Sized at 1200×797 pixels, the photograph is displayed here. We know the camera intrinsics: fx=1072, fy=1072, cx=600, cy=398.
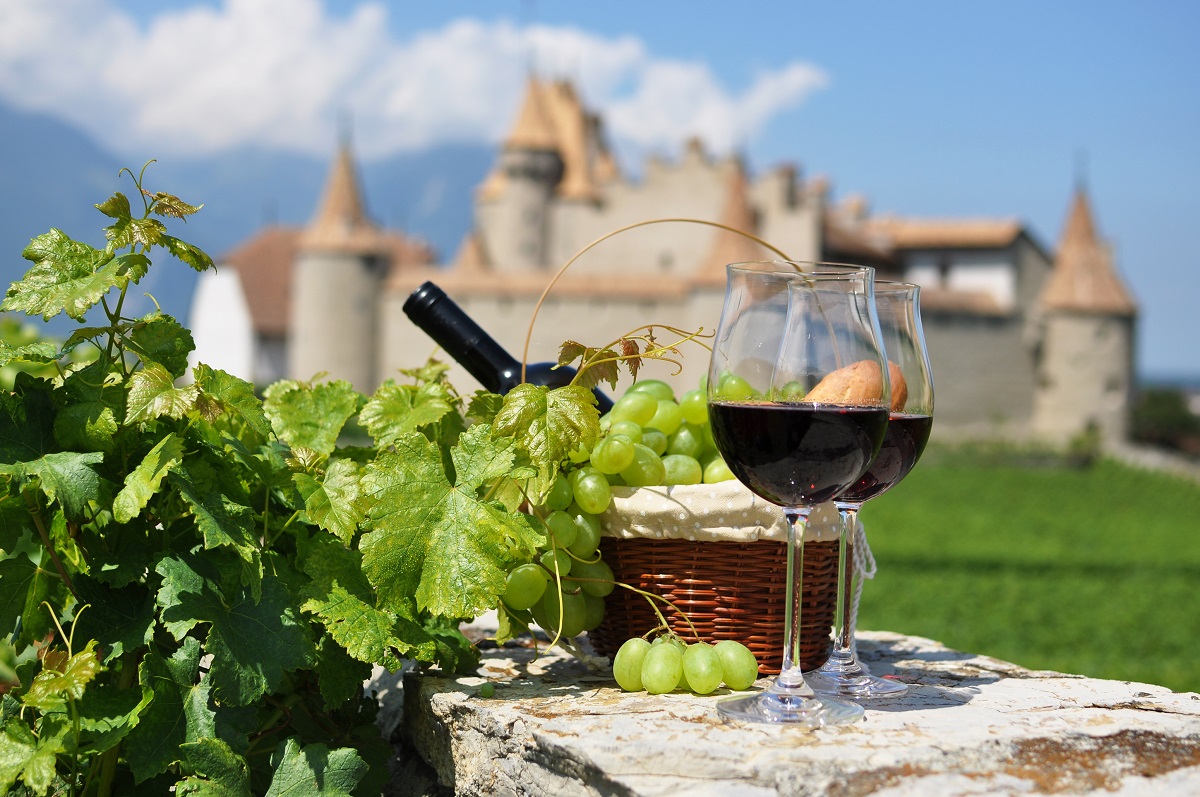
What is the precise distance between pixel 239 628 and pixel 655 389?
719 millimetres

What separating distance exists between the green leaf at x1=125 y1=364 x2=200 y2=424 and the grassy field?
770 centimetres

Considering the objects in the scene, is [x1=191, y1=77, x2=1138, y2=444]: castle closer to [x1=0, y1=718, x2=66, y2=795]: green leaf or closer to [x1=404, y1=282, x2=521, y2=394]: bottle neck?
[x1=404, y1=282, x2=521, y2=394]: bottle neck

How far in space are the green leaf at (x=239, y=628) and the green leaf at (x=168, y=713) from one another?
0.15 feet

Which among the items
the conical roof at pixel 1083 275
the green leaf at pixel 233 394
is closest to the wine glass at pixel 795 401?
the green leaf at pixel 233 394

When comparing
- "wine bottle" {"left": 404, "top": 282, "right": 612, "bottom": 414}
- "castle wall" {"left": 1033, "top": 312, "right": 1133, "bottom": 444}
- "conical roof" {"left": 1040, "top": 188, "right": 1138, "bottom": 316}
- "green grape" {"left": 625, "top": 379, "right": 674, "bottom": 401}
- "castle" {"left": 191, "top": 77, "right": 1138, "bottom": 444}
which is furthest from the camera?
"conical roof" {"left": 1040, "top": 188, "right": 1138, "bottom": 316}

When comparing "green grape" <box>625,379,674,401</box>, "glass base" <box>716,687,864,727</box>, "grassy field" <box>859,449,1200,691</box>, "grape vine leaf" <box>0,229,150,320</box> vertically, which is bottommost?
"grassy field" <box>859,449,1200,691</box>

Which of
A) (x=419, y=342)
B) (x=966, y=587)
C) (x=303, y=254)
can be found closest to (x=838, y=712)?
(x=966, y=587)

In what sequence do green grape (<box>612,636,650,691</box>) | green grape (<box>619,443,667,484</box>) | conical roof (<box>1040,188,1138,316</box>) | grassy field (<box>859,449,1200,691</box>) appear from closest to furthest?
green grape (<box>612,636,650,691</box>) → green grape (<box>619,443,667,484</box>) → grassy field (<box>859,449,1200,691</box>) → conical roof (<box>1040,188,1138,316</box>)

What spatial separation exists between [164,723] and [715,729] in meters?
0.63

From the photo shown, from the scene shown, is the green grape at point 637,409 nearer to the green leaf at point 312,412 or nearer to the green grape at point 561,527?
the green grape at point 561,527

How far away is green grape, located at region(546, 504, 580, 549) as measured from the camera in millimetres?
1461

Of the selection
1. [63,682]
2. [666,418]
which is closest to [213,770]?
[63,682]

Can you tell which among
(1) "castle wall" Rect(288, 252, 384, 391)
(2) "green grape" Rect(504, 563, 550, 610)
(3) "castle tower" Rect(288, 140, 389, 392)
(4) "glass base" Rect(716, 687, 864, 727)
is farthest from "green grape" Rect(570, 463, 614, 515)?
(1) "castle wall" Rect(288, 252, 384, 391)

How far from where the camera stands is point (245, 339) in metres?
37.0
